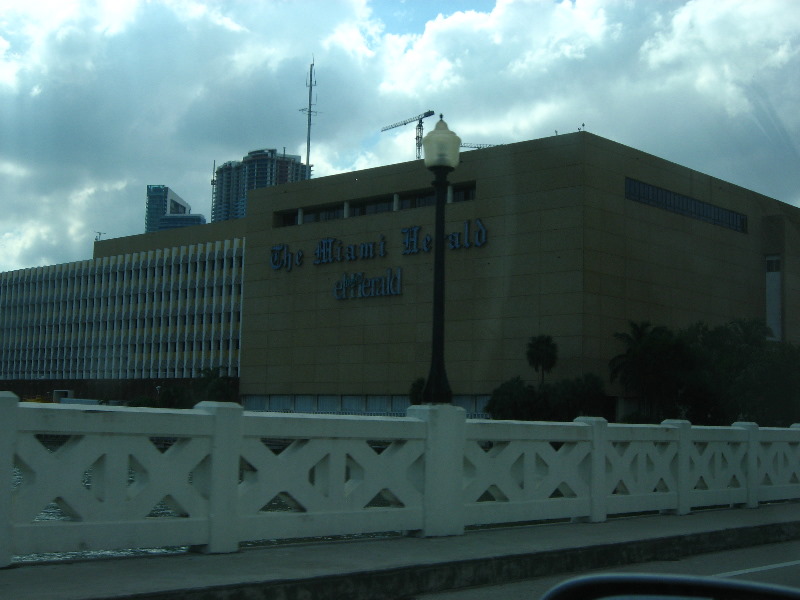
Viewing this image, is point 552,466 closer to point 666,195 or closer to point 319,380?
point 666,195

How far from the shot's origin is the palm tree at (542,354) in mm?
78125

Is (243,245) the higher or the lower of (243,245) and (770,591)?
the higher

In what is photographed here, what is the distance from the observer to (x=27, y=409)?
27.8 ft

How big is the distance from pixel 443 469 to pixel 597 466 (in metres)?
3.19

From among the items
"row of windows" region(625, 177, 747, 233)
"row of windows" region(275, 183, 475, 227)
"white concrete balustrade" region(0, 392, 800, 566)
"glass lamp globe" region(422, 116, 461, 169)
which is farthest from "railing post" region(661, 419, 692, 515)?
"row of windows" region(275, 183, 475, 227)

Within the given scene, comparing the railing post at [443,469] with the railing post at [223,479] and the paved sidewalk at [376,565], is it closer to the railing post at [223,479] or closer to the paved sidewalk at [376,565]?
the paved sidewalk at [376,565]

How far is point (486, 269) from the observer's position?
84.7 m

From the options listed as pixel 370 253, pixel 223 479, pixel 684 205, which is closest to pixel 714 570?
pixel 223 479

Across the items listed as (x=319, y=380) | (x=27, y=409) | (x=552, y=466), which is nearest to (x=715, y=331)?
(x=319, y=380)

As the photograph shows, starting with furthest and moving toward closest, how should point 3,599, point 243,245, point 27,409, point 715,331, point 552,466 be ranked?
point 243,245
point 715,331
point 552,466
point 27,409
point 3,599

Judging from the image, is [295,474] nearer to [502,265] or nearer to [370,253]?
[502,265]

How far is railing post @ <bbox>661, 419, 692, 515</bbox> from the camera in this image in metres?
16.0

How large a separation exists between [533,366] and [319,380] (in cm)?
2432

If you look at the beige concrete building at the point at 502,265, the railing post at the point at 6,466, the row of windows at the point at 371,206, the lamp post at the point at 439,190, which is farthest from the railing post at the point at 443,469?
the row of windows at the point at 371,206
